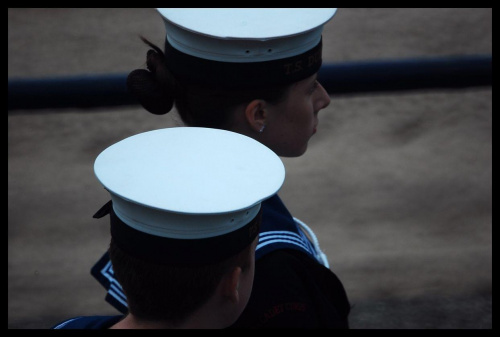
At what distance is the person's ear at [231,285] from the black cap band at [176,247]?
0.03 metres

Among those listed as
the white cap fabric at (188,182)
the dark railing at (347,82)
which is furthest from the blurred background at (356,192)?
the white cap fabric at (188,182)

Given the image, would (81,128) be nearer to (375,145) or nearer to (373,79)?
(375,145)

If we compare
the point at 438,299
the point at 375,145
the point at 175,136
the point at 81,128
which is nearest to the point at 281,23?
the point at 175,136

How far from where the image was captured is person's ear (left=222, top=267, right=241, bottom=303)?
0.97m

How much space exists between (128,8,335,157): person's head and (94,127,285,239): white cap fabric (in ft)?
0.63

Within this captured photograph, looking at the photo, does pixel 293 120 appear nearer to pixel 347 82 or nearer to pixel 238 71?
pixel 238 71

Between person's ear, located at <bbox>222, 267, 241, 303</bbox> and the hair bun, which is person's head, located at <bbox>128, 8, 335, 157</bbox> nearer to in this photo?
the hair bun

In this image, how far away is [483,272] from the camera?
2.70 m

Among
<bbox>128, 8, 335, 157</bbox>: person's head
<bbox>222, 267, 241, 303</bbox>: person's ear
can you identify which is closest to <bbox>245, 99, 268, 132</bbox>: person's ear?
<bbox>128, 8, 335, 157</bbox>: person's head

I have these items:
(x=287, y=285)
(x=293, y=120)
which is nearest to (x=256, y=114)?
(x=293, y=120)

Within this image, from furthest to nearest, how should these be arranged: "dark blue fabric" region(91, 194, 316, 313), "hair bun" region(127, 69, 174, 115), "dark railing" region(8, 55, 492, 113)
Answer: "dark railing" region(8, 55, 492, 113), "hair bun" region(127, 69, 174, 115), "dark blue fabric" region(91, 194, 316, 313)

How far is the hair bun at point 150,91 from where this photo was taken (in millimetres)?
1342
